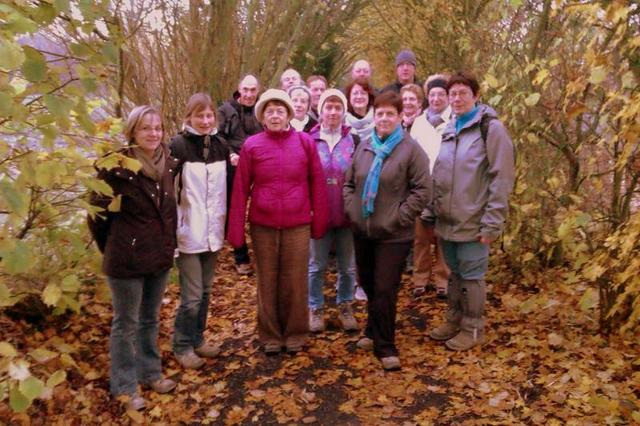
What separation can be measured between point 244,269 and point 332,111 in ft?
8.75

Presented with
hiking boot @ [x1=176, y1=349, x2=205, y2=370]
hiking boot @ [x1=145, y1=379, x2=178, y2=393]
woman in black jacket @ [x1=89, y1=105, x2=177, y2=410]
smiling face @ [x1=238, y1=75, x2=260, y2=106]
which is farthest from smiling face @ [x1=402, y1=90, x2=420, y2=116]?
hiking boot @ [x1=145, y1=379, x2=178, y2=393]

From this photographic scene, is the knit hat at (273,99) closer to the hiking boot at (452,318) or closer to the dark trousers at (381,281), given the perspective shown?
the dark trousers at (381,281)

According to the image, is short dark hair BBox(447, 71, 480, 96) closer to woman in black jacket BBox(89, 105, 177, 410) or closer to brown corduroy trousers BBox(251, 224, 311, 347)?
brown corduroy trousers BBox(251, 224, 311, 347)

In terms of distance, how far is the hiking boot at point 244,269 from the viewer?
648 cm

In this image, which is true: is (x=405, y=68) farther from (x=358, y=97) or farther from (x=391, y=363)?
(x=391, y=363)

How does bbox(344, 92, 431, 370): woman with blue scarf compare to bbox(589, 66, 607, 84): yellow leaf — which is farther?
bbox(344, 92, 431, 370): woman with blue scarf

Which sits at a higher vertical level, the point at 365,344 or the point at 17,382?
the point at 17,382

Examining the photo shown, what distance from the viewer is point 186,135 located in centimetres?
402

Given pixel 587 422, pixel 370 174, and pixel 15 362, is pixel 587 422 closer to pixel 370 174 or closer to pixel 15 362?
pixel 370 174

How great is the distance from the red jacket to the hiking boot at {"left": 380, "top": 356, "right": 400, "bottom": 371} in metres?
1.27

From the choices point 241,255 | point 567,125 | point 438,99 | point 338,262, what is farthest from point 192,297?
point 567,125

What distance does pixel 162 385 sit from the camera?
157 inches

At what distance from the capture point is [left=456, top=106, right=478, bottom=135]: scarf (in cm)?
420

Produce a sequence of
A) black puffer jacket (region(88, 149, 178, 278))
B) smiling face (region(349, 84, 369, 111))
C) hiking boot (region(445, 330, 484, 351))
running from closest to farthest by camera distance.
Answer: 1. black puffer jacket (region(88, 149, 178, 278))
2. hiking boot (region(445, 330, 484, 351))
3. smiling face (region(349, 84, 369, 111))
